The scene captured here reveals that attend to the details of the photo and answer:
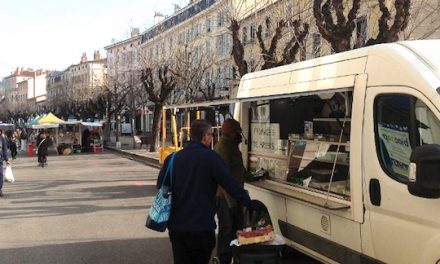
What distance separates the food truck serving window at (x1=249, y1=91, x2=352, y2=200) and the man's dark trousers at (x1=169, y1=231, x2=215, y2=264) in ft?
4.25

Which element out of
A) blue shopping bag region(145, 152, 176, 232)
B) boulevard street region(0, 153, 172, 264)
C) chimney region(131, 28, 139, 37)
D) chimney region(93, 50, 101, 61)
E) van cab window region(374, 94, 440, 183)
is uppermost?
chimney region(93, 50, 101, 61)

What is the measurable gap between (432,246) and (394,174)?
623 millimetres

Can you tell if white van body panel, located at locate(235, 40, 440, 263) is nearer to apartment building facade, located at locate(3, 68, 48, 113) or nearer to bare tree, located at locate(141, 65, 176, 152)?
bare tree, located at locate(141, 65, 176, 152)

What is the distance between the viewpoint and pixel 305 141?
19.6 feet

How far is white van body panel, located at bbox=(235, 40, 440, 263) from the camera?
3.66m

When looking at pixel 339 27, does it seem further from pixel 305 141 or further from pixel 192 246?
pixel 192 246

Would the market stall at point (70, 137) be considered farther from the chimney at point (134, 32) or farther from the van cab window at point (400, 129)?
the van cab window at point (400, 129)

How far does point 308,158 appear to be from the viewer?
5809mm

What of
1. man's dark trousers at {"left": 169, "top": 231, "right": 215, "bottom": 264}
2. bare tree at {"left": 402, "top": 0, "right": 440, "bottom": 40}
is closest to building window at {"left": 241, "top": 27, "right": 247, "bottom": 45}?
bare tree at {"left": 402, "top": 0, "right": 440, "bottom": 40}

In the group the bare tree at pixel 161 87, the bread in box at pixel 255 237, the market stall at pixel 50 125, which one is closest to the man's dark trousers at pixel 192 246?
the bread in box at pixel 255 237

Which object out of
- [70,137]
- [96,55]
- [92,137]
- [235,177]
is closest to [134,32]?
[92,137]

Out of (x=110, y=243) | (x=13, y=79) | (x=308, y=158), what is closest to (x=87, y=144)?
(x=110, y=243)

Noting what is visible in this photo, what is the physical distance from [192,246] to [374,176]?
1.50 m

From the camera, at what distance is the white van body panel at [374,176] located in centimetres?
366
